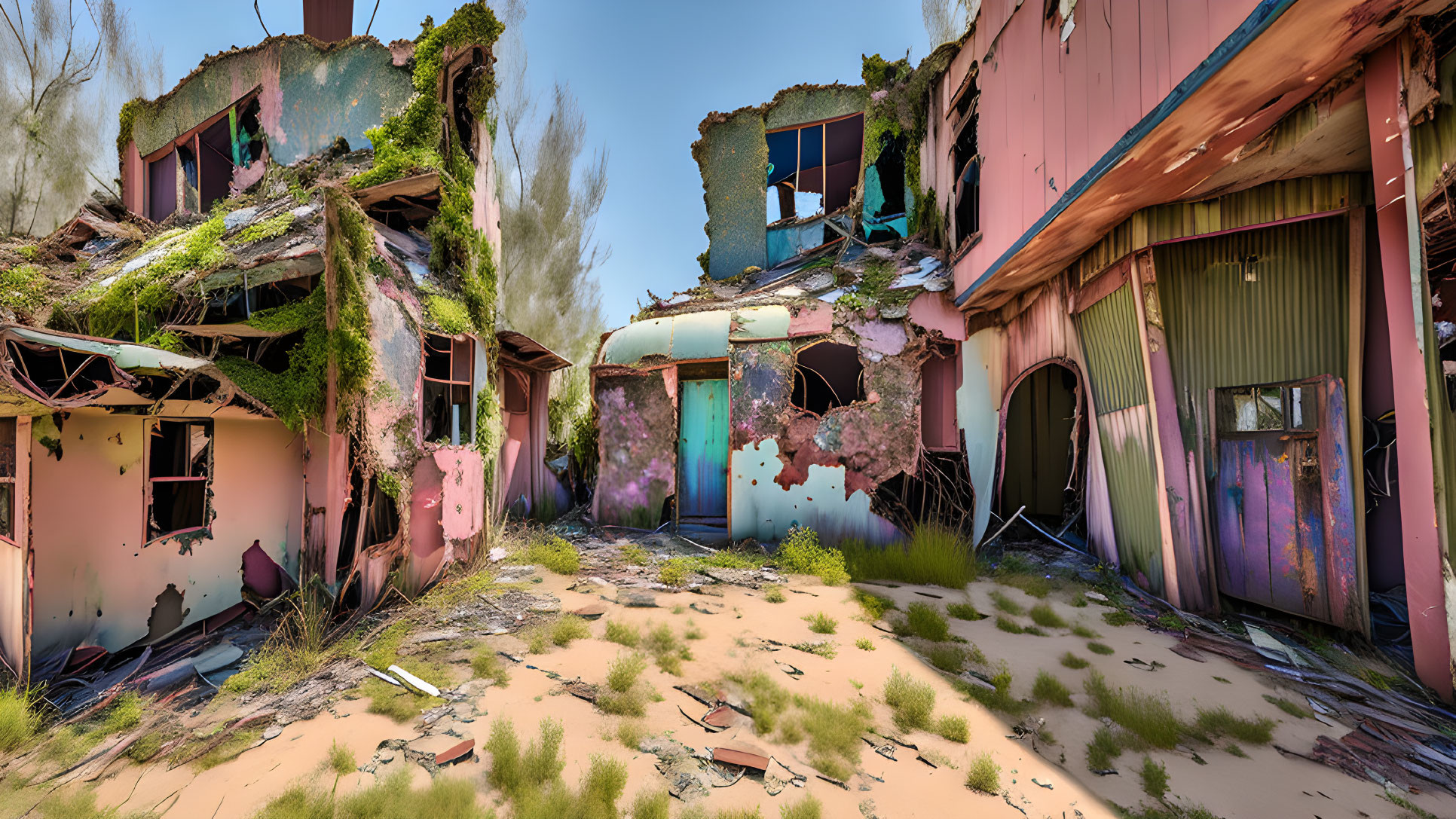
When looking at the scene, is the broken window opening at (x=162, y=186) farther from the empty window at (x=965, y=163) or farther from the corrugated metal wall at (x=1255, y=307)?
the corrugated metal wall at (x=1255, y=307)

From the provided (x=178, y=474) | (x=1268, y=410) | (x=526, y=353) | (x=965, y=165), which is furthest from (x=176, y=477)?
(x=1268, y=410)

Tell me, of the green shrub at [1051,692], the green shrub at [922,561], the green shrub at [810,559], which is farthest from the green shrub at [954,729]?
the green shrub at [922,561]

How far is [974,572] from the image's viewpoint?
21.0 ft

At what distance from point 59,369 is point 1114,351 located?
30.6ft

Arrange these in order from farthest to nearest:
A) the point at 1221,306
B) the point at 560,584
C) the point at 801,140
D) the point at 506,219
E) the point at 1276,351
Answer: the point at 506,219
the point at 801,140
the point at 560,584
the point at 1221,306
the point at 1276,351

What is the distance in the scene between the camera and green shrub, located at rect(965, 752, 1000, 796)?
9.09 ft

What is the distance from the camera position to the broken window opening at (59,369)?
3307mm

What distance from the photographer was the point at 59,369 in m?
3.66

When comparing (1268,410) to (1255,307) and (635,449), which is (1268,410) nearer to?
(1255,307)

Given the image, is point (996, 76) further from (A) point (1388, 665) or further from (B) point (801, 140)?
(A) point (1388, 665)

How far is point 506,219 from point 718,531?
13.2 m

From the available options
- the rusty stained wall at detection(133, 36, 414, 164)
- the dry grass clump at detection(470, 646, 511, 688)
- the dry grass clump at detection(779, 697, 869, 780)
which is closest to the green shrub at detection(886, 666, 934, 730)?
the dry grass clump at detection(779, 697, 869, 780)

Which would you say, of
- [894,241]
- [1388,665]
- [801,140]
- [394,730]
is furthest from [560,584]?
[801,140]

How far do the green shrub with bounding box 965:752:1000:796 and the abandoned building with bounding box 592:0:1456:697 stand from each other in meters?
3.09
